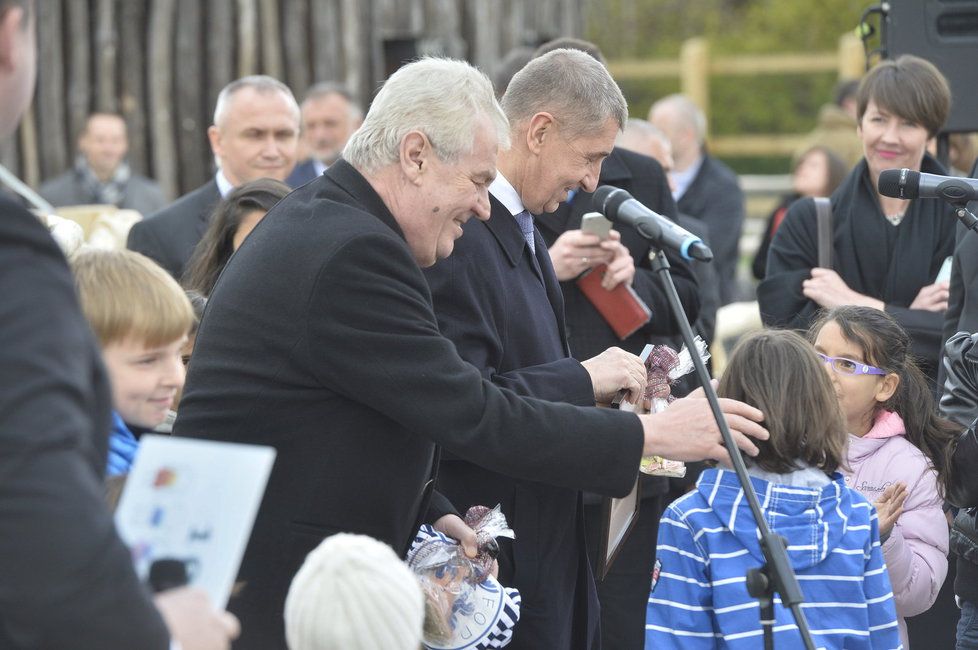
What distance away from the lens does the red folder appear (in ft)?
14.5

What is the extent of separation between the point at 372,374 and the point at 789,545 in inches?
44.5

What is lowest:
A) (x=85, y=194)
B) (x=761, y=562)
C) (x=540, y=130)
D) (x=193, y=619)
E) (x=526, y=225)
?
(x=85, y=194)

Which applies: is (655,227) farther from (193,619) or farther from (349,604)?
(193,619)

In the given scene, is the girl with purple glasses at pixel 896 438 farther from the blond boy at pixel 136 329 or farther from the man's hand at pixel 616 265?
the blond boy at pixel 136 329

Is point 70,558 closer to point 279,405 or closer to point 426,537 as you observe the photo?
point 279,405

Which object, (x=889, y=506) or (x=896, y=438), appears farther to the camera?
(x=896, y=438)

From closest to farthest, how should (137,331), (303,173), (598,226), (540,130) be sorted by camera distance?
(137,331)
(540,130)
(598,226)
(303,173)

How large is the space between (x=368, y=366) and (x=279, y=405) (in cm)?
21

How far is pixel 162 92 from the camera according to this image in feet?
31.0

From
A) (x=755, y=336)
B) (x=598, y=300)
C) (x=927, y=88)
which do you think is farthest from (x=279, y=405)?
(x=927, y=88)

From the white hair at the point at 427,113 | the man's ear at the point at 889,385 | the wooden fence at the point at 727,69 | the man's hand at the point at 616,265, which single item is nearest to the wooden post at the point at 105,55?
the man's hand at the point at 616,265

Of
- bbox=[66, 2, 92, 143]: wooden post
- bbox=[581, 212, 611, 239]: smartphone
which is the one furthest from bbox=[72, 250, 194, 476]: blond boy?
bbox=[66, 2, 92, 143]: wooden post

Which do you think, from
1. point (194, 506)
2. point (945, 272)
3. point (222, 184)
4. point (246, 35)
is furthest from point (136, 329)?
A: point (246, 35)

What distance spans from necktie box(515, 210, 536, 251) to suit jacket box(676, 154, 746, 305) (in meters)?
4.28
